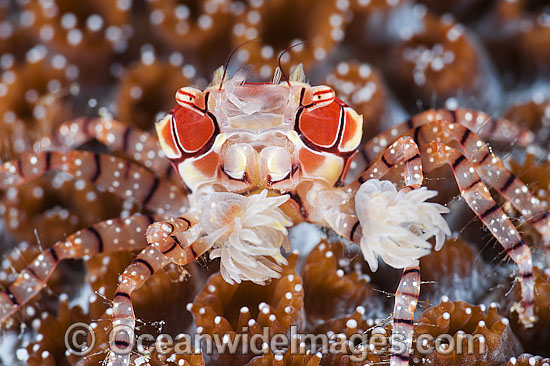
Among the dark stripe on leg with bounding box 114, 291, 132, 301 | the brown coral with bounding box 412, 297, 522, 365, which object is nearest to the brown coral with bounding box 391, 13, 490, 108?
the brown coral with bounding box 412, 297, 522, 365

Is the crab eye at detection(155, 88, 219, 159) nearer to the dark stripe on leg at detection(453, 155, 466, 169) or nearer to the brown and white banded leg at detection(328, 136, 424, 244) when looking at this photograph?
the brown and white banded leg at detection(328, 136, 424, 244)

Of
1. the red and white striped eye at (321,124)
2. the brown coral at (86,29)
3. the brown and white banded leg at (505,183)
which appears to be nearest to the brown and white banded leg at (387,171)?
the red and white striped eye at (321,124)

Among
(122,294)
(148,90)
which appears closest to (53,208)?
(148,90)

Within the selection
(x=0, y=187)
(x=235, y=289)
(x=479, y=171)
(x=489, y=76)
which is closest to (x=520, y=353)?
(x=479, y=171)

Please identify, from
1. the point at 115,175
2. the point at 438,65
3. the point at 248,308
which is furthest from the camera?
the point at 438,65

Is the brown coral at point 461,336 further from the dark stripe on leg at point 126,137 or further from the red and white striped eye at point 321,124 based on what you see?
the dark stripe on leg at point 126,137

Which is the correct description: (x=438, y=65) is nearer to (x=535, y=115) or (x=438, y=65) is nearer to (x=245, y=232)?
(x=535, y=115)

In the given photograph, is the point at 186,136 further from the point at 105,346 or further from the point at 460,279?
the point at 460,279
